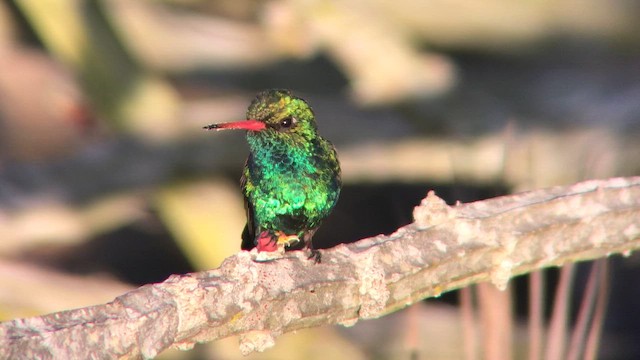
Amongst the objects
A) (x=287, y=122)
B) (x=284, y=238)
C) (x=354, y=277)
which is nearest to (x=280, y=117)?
(x=287, y=122)

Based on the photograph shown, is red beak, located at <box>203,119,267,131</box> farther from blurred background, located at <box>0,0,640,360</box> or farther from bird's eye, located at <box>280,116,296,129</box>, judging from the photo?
blurred background, located at <box>0,0,640,360</box>

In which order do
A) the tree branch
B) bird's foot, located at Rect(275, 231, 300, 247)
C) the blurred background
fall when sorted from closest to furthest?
the tree branch < bird's foot, located at Rect(275, 231, 300, 247) < the blurred background

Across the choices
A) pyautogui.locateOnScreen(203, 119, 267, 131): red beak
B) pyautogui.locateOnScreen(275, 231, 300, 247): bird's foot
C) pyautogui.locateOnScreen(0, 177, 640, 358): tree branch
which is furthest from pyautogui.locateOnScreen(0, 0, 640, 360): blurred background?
pyautogui.locateOnScreen(0, 177, 640, 358): tree branch

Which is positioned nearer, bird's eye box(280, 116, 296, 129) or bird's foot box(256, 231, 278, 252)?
bird's eye box(280, 116, 296, 129)

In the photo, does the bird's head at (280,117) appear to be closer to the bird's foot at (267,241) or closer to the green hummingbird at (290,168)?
the green hummingbird at (290,168)

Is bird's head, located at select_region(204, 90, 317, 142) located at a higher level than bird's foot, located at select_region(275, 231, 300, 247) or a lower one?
higher

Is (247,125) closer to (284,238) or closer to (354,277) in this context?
(284,238)

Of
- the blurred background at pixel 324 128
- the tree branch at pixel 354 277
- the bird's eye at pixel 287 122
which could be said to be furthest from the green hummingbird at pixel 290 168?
the blurred background at pixel 324 128
